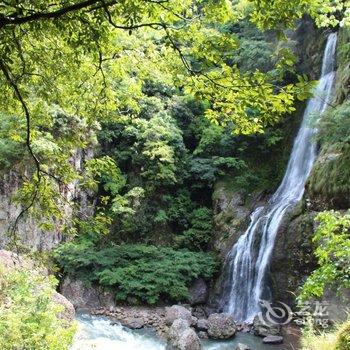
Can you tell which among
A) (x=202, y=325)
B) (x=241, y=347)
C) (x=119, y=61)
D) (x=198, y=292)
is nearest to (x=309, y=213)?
(x=241, y=347)

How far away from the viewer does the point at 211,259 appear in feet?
46.5

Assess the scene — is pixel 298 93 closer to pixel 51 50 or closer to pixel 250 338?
pixel 51 50

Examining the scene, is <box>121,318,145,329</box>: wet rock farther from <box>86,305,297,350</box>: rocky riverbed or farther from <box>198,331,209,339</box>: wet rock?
<box>198,331,209,339</box>: wet rock

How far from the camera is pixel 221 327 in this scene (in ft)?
34.5

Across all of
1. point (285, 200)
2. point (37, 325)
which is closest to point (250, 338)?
point (285, 200)

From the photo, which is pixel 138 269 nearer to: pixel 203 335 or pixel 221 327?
pixel 203 335

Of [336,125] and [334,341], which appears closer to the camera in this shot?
[334,341]

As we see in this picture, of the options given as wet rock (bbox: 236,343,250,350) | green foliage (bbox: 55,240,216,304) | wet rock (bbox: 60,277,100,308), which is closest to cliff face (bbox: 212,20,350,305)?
green foliage (bbox: 55,240,216,304)

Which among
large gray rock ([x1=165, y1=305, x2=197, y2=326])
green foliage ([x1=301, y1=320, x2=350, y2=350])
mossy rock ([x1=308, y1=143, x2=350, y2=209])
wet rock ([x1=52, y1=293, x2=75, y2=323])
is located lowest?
large gray rock ([x1=165, y1=305, x2=197, y2=326])

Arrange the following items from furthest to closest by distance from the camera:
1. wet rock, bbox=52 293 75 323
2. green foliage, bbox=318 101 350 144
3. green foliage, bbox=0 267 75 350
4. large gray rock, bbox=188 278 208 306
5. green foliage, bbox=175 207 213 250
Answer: green foliage, bbox=175 207 213 250, large gray rock, bbox=188 278 208 306, green foliage, bbox=318 101 350 144, wet rock, bbox=52 293 75 323, green foliage, bbox=0 267 75 350

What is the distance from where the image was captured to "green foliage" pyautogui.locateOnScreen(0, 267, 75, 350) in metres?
4.53

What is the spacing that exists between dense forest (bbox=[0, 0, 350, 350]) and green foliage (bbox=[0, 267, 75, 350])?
0.08ft

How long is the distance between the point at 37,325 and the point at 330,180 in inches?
315

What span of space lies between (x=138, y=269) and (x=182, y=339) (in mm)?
5091
